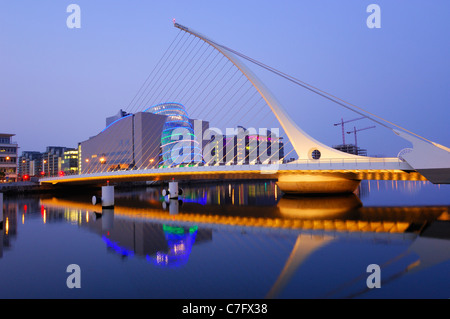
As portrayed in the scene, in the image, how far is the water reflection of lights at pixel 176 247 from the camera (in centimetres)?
937

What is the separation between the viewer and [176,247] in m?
11.3

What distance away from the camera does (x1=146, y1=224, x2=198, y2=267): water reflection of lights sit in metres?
9.37

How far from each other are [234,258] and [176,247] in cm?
265

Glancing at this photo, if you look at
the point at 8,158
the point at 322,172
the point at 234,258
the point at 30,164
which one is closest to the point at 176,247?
the point at 234,258

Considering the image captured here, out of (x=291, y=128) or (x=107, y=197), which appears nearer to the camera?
(x=107, y=197)

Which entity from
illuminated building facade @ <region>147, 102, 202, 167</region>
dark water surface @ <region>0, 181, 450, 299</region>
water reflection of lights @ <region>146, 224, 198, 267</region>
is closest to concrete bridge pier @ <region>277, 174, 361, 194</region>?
dark water surface @ <region>0, 181, 450, 299</region>

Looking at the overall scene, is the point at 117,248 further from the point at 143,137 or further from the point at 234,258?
the point at 143,137

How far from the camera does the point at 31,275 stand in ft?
27.4

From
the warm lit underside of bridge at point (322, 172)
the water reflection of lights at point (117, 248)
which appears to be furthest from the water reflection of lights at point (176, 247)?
the warm lit underside of bridge at point (322, 172)

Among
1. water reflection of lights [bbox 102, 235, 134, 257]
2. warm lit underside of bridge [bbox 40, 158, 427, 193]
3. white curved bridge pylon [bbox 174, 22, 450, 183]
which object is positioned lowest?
water reflection of lights [bbox 102, 235, 134, 257]

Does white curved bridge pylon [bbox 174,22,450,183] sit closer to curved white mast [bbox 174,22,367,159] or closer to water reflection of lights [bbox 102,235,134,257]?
curved white mast [bbox 174,22,367,159]

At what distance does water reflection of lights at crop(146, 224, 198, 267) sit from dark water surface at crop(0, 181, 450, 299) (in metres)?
0.04

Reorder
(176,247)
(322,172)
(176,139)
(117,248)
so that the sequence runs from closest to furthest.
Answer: (176,247) → (117,248) → (322,172) → (176,139)

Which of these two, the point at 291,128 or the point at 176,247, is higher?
the point at 291,128
